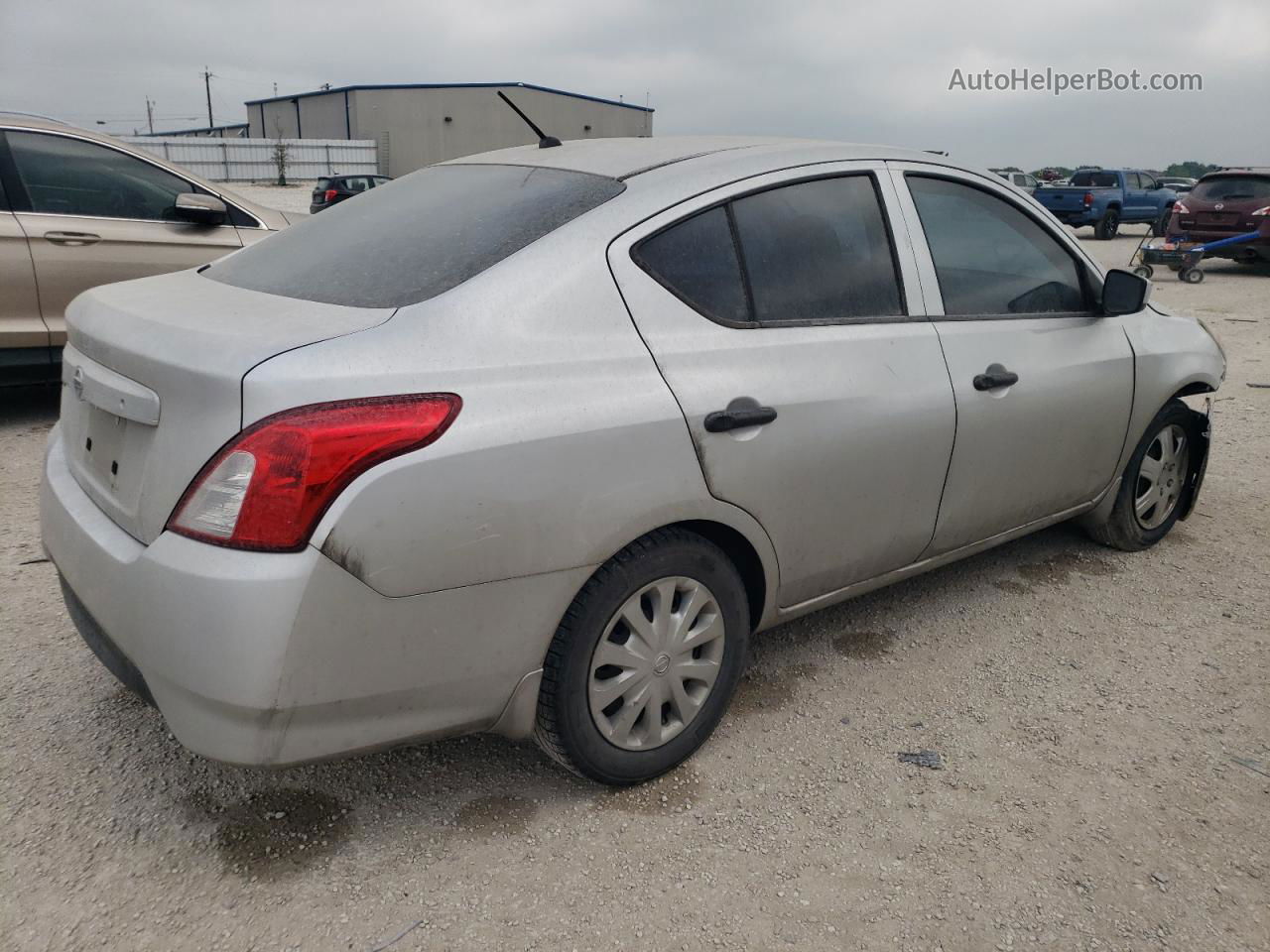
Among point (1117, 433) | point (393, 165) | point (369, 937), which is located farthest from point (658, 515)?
point (393, 165)

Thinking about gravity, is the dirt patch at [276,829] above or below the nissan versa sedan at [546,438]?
below

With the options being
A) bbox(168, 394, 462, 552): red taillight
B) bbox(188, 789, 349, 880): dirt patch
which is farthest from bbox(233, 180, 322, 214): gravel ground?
bbox(168, 394, 462, 552): red taillight

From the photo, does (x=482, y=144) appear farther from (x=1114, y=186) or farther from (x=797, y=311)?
(x=797, y=311)

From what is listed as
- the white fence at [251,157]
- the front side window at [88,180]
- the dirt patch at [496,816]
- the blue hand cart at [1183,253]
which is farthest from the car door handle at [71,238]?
the white fence at [251,157]

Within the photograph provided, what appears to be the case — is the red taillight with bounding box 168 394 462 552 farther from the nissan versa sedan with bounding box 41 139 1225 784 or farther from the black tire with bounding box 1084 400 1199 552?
the black tire with bounding box 1084 400 1199 552

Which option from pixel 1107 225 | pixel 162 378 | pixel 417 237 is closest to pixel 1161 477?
pixel 417 237

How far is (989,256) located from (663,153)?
4.03ft

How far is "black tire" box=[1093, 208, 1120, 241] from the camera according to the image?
72.4 ft

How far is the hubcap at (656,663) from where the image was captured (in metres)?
2.34

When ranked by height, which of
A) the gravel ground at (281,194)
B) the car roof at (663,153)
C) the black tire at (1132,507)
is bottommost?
the gravel ground at (281,194)

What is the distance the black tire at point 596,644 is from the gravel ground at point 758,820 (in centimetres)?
11

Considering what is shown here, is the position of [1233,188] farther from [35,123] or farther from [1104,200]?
[35,123]

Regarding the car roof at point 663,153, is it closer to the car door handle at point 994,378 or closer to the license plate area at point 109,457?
the car door handle at point 994,378

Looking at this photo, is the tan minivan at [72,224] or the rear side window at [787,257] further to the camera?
the tan minivan at [72,224]
